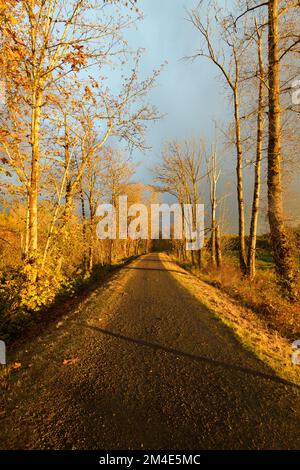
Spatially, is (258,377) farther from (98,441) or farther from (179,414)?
(98,441)

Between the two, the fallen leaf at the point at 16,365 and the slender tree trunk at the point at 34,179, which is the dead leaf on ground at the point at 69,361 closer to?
the fallen leaf at the point at 16,365

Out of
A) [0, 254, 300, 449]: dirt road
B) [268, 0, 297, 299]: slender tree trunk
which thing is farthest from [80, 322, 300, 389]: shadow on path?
[268, 0, 297, 299]: slender tree trunk

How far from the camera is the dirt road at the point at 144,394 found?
8.50 ft

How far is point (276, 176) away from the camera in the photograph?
8.46m

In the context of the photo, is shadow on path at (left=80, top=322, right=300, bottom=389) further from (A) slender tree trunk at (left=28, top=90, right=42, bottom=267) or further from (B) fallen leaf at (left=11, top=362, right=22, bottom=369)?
(A) slender tree trunk at (left=28, top=90, right=42, bottom=267)

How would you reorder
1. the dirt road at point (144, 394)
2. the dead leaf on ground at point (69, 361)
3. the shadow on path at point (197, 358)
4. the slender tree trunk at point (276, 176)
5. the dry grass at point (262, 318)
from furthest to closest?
the slender tree trunk at point (276, 176) < the dry grass at point (262, 318) < the dead leaf on ground at point (69, 361) < the shadow on path at point (197, 358) < the dirt road at point (144, 394)

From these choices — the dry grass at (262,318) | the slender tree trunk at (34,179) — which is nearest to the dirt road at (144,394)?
the dry grass at (262,318)

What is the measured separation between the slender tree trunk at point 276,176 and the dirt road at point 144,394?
3.98 metres

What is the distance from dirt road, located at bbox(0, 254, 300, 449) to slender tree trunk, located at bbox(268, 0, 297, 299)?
398 cm

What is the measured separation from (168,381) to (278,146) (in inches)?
330

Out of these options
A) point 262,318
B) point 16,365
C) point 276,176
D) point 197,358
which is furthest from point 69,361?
point 276,176

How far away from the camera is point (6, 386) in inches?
141

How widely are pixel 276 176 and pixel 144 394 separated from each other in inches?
319

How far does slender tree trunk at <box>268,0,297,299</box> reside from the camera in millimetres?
8156
